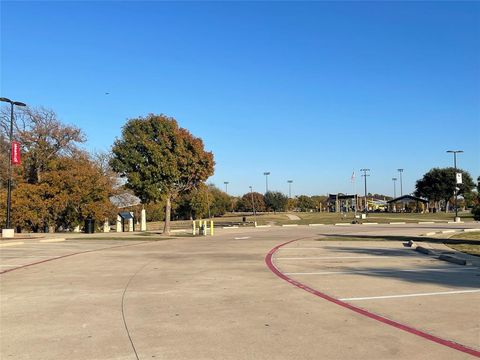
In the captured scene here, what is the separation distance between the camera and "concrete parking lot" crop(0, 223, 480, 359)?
574 cm

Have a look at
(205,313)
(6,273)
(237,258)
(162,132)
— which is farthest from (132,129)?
(205,313)

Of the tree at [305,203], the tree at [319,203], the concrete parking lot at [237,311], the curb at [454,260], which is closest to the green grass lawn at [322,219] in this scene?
the curb at [454,260]

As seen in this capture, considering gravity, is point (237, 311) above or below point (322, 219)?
above

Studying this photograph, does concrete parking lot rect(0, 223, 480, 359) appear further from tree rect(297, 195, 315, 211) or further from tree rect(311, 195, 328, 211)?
tree rect(297, 195, 315, 211)

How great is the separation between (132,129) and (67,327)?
26572 millimetres

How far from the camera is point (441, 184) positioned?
303 feet

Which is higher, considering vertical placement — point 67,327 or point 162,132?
point 162,132

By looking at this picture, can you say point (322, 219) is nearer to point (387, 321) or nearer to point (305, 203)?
point (387, 321)

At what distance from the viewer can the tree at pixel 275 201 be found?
366 ft

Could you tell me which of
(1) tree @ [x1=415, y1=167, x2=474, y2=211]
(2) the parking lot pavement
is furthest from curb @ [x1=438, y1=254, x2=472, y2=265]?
(1) tree @ [x1=415, y1=167, x2=474, y2=211]

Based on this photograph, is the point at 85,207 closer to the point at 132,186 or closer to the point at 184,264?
the point at 132,186

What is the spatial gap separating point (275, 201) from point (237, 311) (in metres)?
104

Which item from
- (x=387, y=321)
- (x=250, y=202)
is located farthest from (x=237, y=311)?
(x=250, y=202)

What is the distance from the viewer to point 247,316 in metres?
7.48
